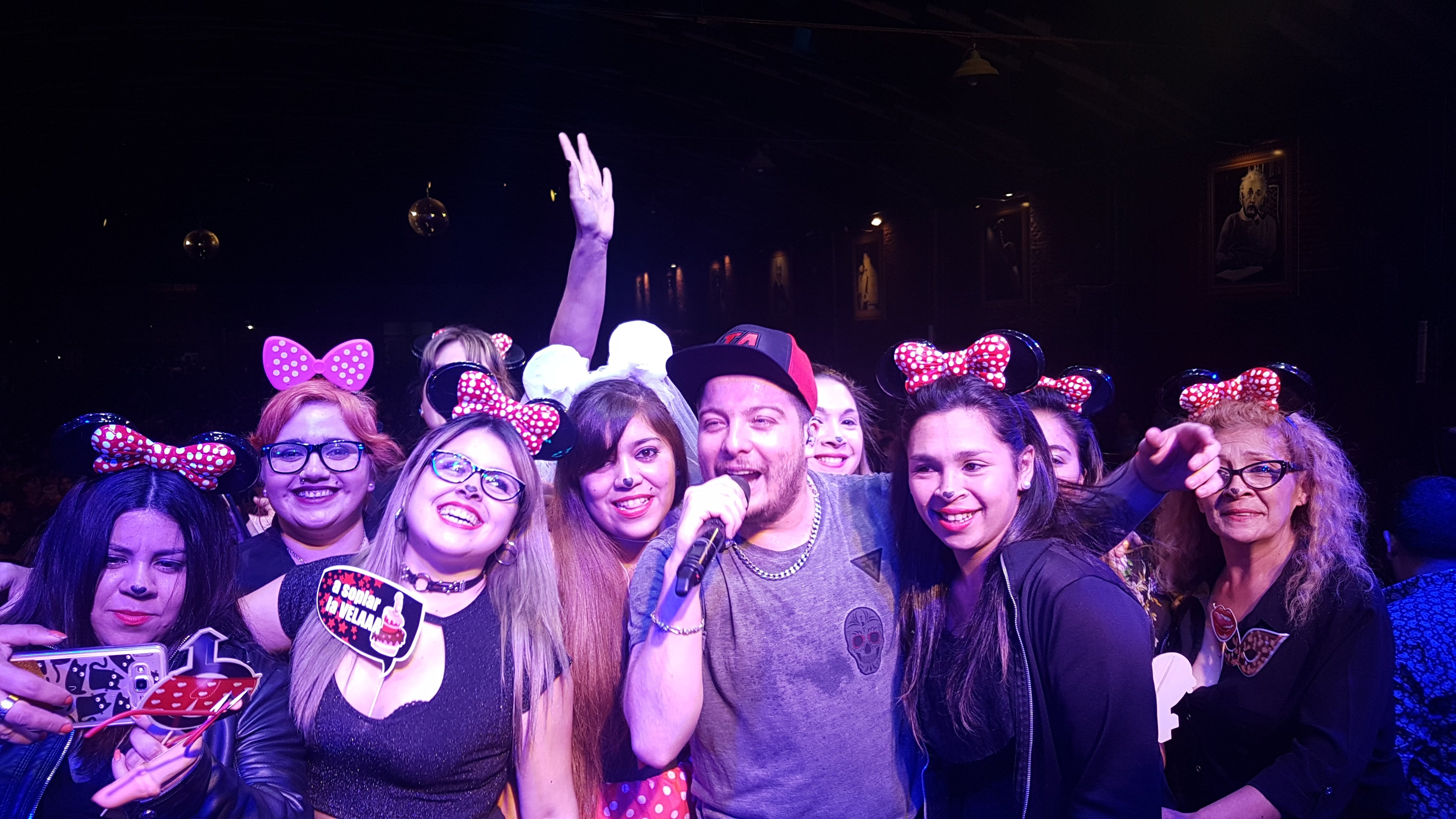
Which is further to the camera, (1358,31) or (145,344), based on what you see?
(145,344)

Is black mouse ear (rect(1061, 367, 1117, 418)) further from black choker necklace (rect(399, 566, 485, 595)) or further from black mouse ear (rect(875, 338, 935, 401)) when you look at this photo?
black choker necklace (rect(399, 566, 485, 595))

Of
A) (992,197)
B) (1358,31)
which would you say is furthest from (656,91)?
(1358,31)

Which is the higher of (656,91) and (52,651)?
(656,91)

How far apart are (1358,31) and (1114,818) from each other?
668 centimetres

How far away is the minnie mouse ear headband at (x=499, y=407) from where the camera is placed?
1.91 metres

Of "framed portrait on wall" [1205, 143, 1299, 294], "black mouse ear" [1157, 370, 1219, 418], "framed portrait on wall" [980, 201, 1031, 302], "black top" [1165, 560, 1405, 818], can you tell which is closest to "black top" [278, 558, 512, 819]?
"black top" [1165, 560, 1405, 818]

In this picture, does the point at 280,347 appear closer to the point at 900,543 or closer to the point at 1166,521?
the point at 900,543

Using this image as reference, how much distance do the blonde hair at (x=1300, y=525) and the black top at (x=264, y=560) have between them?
2300 mm

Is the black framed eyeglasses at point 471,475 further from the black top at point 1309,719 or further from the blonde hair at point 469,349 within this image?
the black top at point 1309,719

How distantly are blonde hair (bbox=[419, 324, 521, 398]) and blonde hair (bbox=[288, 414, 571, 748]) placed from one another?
135 cm

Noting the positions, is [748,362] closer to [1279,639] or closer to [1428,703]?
[1279,639]

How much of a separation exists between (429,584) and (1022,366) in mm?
1337

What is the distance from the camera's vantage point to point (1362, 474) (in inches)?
268

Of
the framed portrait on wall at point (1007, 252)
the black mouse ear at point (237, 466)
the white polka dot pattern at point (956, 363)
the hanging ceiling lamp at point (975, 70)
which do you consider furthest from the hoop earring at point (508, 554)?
the framed portrait on wall at point (1007, 252)
